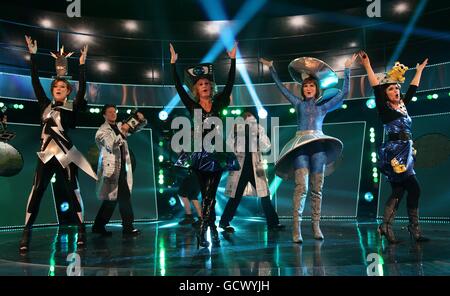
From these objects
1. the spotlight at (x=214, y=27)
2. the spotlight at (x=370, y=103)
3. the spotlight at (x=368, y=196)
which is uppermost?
the spotlight at (x=214, y=27)

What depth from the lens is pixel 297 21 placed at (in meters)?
8.03

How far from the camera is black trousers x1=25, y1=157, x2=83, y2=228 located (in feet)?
12.3

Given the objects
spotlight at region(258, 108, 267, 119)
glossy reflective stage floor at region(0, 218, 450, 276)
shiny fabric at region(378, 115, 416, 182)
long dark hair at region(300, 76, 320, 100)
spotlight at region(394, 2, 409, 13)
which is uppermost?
spotlight at region(394, 2, 409, 13)

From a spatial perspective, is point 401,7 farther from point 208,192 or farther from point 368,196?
point 208,192

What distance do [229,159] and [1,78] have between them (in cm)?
392

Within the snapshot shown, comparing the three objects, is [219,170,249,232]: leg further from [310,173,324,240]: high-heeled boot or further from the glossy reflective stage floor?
[310,173,324,240]: high-heeled boot

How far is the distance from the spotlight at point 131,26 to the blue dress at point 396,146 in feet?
18.2

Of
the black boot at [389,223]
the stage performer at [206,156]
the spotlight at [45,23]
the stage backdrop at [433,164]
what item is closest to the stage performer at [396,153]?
the black boot at [389,223]

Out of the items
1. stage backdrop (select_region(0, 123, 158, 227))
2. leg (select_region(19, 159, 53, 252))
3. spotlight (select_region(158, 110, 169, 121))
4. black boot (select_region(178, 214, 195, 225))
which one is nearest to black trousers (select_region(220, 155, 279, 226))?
black boot (select_region(178, 214, 195, 225))

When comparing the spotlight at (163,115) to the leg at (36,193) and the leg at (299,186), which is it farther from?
the leg at (299,186)

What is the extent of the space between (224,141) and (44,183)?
1.66 metres

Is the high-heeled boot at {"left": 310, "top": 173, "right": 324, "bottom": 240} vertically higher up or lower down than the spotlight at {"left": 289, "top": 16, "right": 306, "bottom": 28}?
lower down

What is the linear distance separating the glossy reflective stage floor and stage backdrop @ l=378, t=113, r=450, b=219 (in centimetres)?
128

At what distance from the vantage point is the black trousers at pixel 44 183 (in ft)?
12.3
